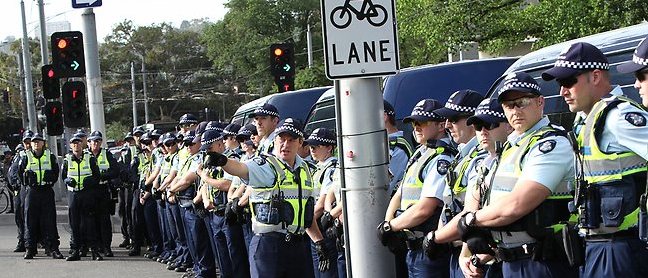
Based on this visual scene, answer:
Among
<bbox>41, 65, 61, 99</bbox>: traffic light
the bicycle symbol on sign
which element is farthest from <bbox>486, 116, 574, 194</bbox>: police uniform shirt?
<bbox>41, 65, 61, 99</bbox>: traffic light

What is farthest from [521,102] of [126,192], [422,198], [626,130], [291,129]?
[126,192]

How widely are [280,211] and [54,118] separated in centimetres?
1448

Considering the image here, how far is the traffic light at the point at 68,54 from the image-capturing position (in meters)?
19.9

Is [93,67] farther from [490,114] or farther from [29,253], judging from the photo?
[490,114]

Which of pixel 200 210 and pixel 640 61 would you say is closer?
pixel 640 61

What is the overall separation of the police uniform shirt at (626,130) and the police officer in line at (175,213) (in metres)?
9.04

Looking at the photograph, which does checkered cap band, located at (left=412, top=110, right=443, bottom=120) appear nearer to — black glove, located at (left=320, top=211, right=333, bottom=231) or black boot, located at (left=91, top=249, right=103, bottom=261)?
black glove, located at (left=320, top=211, right=333, bottom=231)

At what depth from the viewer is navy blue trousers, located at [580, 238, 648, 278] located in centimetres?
511

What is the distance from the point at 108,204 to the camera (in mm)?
17031

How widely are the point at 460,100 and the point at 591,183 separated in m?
1.76

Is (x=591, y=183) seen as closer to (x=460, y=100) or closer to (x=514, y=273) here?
(x=514, y=273)

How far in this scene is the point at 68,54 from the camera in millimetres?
20094

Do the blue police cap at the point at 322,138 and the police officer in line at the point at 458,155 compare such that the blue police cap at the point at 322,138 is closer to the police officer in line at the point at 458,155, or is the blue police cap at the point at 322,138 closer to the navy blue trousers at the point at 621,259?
the police officer in line at the point at 458,155

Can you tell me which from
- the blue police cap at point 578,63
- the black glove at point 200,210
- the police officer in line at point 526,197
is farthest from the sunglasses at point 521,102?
the black glove at point 200,210
